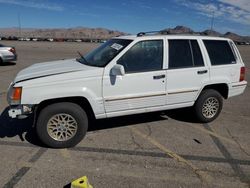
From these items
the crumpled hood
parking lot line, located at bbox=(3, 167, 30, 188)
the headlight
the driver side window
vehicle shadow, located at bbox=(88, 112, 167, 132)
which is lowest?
parking lot line, located at bbox=(3, 167, 30, 188)

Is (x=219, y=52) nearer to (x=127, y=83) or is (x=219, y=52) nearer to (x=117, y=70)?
(x=127, y=83)

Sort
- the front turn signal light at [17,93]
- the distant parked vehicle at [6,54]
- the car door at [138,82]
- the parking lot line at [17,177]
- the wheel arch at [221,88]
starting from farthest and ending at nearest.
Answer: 1. the distant parked vehicle at [6,54]
2. the wheel arch at [221,88]
3. the car door at [138,82]
4. the front turn signal light at [17,93]
5. the parking lot line at [17,177]

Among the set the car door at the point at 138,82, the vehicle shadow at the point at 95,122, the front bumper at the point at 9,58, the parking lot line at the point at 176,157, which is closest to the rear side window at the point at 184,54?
the car door at the point at 138,82

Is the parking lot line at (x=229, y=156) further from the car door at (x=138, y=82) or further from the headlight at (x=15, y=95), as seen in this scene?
the headlight at (x=15, y=95)

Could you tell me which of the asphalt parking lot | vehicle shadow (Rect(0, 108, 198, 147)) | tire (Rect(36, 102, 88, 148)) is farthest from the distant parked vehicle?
tire (Rect(36, 102, 88, 148))

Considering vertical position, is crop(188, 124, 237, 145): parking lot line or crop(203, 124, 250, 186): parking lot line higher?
crop(188, 124, 237, 145): parking lot line

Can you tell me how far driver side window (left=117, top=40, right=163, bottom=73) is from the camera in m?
5.02

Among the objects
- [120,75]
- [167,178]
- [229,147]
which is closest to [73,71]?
[120,75]

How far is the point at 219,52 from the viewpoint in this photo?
19.9ft

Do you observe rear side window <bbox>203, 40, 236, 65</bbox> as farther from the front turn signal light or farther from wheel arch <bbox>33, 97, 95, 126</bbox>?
the front turn signal light

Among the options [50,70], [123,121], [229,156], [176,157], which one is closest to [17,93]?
[50,70]

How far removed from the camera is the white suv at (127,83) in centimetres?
457

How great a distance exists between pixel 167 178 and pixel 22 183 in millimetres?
1936

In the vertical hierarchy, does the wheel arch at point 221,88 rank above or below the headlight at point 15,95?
below
